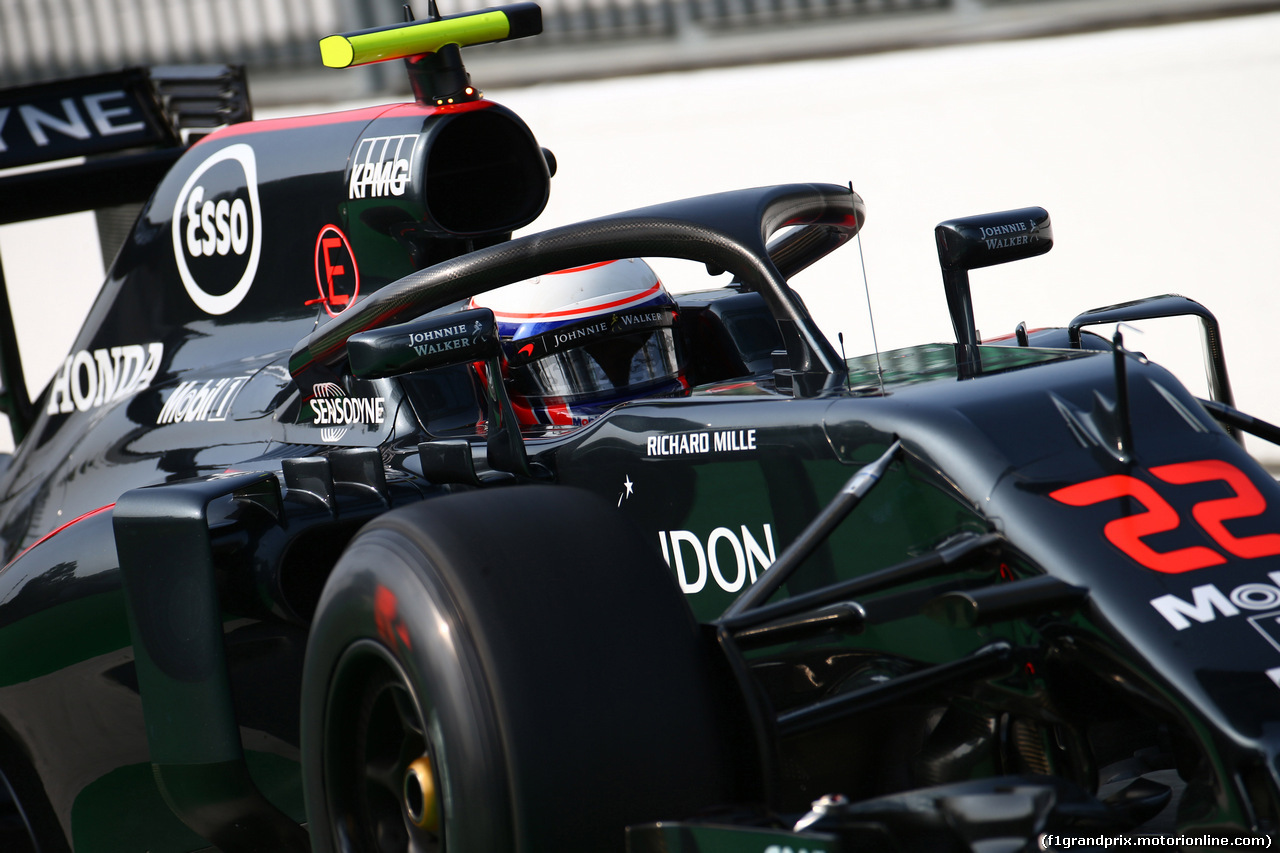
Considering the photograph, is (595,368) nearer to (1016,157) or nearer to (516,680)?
(516,680)

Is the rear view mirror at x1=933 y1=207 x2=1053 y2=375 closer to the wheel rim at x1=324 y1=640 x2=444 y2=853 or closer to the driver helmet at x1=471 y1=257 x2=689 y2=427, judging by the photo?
the driver helmet at x1=471 y1=257 x2=689 y2=427

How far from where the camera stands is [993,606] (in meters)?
1.93

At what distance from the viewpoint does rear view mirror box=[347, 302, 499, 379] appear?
8.78 feet

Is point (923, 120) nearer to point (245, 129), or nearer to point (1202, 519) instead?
point (245, 129)

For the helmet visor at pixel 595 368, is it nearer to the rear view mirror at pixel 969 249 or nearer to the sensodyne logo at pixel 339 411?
the sensodyne logo at pixel 339 411

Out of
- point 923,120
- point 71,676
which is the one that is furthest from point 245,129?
point 923,120

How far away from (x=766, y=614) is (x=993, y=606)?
0.34m

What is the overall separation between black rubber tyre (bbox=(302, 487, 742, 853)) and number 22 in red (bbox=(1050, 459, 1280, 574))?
638 millimetres

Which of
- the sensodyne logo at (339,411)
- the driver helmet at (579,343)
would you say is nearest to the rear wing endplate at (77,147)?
the sensodyne logo at (339,411)

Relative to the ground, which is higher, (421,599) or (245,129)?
(245,129)

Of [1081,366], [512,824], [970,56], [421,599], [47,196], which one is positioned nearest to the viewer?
[512,824]

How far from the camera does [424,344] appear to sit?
2.68 m

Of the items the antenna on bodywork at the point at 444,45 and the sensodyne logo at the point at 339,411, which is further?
the antenna on bodywork at the point at 444,45

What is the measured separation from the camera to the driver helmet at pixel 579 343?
3.36 m
